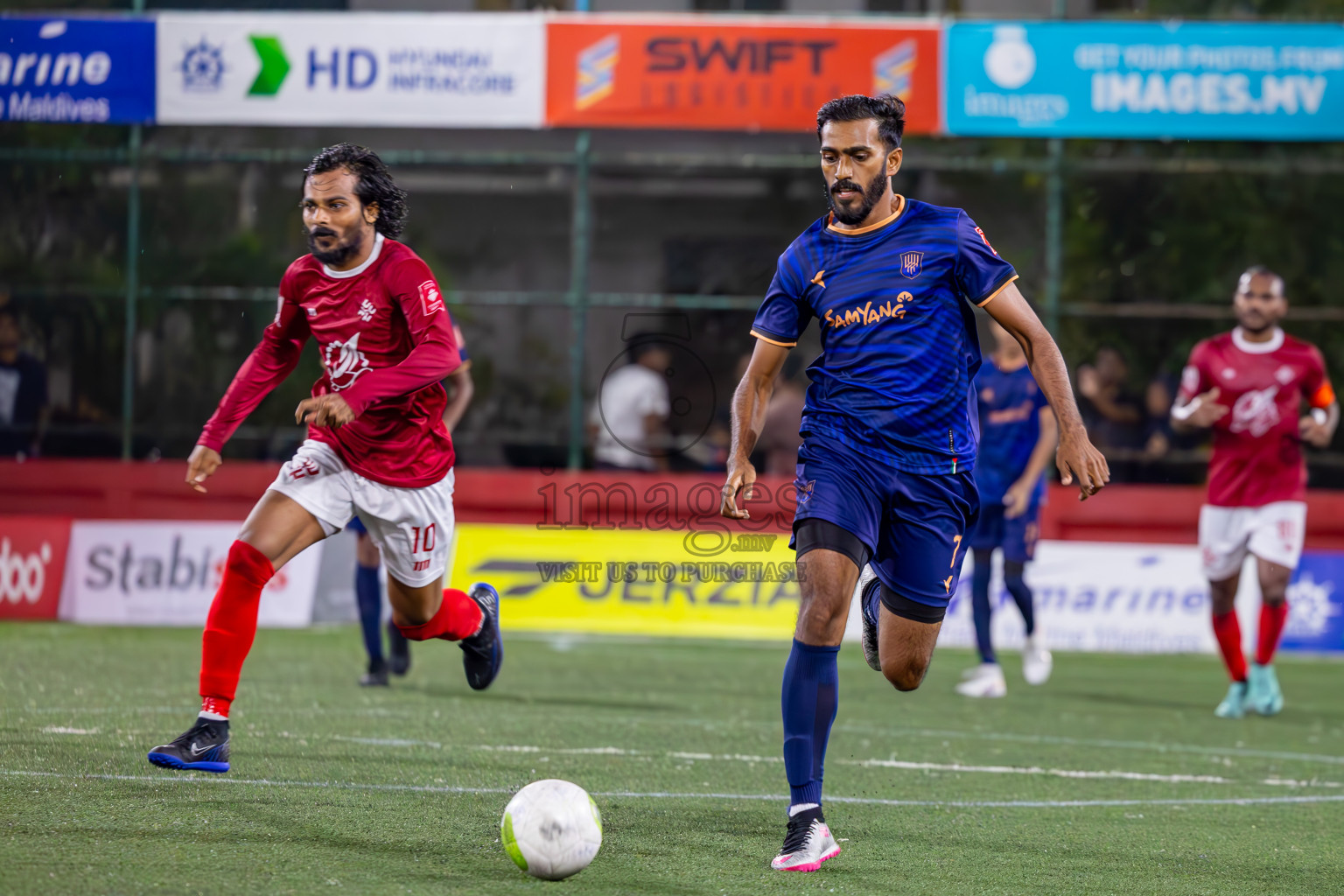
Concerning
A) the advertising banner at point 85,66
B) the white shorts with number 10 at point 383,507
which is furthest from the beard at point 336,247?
the advertising banner at point 85,66

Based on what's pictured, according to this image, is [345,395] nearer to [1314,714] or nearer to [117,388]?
[1314,714]

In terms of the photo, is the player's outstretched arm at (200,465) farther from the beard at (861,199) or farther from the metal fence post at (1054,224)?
the metal fence post at (1054,224)

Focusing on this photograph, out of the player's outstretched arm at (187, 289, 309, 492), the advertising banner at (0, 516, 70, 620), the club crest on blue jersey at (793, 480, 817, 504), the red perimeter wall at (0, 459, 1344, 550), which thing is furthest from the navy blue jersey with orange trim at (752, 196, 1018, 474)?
the advertising banner at (0, 516, 70, 620)

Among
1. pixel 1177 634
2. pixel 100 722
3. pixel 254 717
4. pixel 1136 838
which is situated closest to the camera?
pixel 1136 838

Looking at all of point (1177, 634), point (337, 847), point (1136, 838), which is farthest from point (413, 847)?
point (1177, 634)

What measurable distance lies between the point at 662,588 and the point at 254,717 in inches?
248

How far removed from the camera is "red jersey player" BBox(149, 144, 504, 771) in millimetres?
5930

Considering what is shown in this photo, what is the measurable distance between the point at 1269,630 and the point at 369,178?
653 centimetres

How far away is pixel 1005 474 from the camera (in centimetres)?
1028

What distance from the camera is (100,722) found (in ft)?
23.7

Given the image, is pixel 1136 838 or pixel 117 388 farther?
pixel 117 388

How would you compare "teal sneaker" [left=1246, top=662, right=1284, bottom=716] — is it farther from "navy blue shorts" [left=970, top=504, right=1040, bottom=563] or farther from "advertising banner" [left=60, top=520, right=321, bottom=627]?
"advertising banner" [left=60, top=520, right=321, bottom=627]

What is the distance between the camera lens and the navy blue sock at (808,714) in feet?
16.3

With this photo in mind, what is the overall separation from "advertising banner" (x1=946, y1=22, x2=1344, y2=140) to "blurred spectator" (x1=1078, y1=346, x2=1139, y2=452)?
7.73ft
